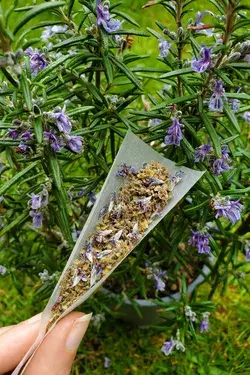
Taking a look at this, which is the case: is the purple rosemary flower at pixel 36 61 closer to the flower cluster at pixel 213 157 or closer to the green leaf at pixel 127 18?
the green leaf at pixel 127 18

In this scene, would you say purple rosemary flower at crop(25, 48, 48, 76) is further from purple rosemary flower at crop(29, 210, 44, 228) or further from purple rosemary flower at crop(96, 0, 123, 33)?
purple rosemary flower at crop(29, 210, 44, 228)

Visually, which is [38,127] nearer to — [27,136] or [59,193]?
[27,136]

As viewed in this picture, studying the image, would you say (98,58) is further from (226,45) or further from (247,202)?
(247,202)

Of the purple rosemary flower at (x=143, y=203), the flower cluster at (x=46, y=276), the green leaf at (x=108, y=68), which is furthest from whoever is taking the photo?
the flower cluster at (x=46, y=276)

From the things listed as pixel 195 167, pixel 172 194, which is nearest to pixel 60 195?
pixel 172 194

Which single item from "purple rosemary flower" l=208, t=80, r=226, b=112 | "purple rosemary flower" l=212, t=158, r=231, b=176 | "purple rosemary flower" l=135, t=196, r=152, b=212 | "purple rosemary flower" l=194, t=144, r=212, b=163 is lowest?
"purple rosemary flower" l=212, t=158, r=231, b=176

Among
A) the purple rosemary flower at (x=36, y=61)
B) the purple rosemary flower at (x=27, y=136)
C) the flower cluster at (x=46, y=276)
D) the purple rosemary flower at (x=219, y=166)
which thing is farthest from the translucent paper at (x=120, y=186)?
the flower cluster at (x=46, y=276)

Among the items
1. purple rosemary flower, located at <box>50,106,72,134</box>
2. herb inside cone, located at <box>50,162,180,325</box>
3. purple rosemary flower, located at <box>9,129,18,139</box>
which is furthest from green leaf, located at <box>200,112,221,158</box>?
purple rosemary flower, located at <box>9,129,18,139</box>
